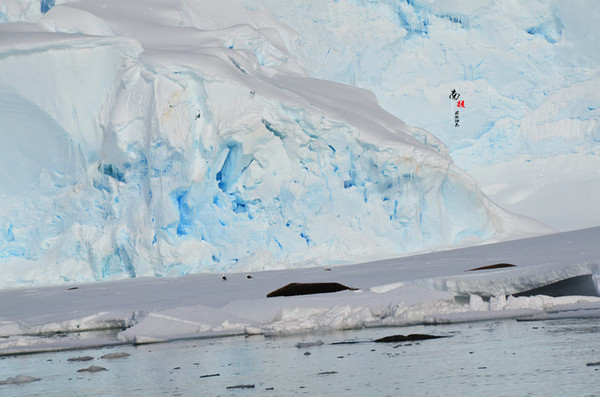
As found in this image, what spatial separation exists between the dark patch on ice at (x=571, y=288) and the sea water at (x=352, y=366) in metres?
2.08

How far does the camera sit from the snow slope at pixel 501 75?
37.2 m

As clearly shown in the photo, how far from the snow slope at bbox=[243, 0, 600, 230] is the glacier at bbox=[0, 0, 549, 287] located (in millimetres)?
11442

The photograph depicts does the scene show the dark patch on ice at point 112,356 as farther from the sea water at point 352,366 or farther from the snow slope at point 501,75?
the snow slope at point 501,75

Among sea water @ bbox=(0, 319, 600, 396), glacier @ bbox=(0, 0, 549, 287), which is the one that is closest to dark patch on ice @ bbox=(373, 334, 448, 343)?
sea water @ bbox=(0, 319, 600, 396)

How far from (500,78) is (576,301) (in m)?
30.1

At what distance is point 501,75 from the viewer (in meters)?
38.2

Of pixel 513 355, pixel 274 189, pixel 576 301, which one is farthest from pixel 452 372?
pixel 274 189

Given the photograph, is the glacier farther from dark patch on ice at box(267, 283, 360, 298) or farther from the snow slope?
the snow slope

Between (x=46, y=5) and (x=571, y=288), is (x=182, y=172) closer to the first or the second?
(x=46, y=5)

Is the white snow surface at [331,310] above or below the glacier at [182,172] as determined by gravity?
below

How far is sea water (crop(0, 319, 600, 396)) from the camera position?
5.09 metres

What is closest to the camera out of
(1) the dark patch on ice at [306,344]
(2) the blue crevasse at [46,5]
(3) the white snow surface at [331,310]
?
(1) the dark patch on ice at [306,344]

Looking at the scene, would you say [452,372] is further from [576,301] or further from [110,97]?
[110,97]

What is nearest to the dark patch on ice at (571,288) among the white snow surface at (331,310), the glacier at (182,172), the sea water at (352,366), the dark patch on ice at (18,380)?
the white snow surface at (331,310)
